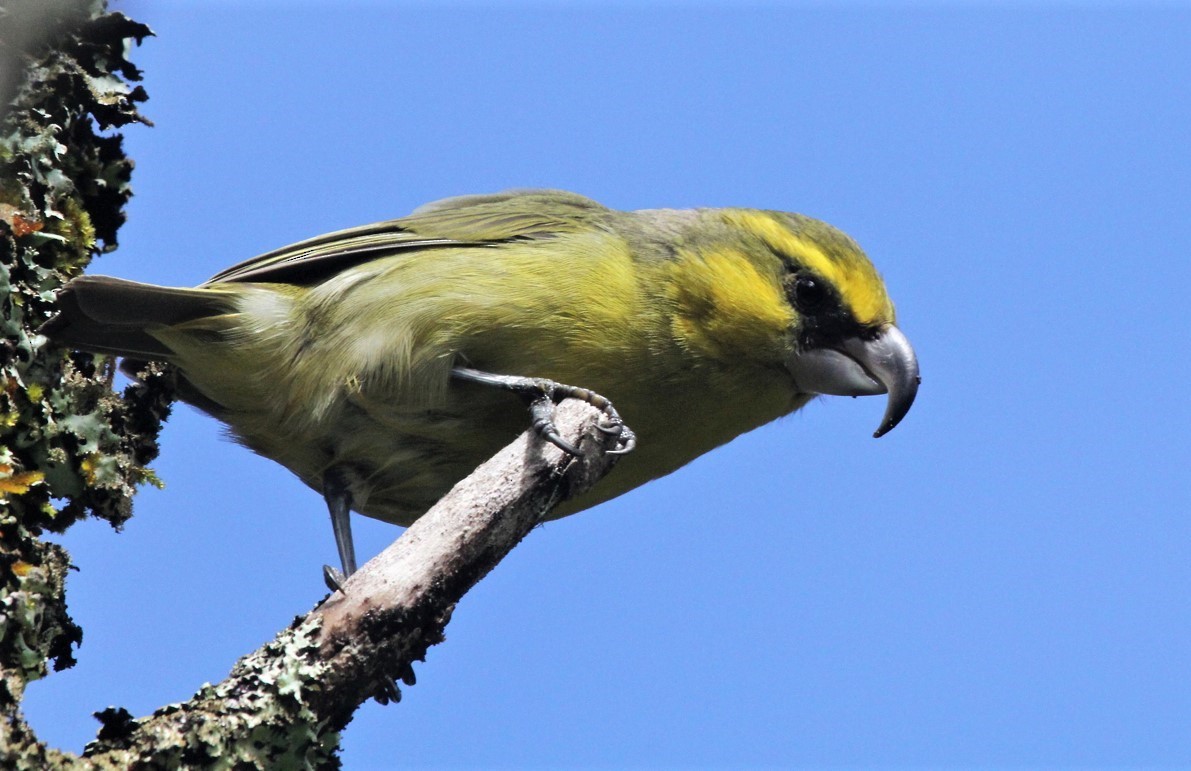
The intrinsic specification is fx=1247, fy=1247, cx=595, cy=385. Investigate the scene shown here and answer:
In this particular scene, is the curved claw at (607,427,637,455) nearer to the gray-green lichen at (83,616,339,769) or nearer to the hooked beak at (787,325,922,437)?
the hooked beak at (787,325,922,437)

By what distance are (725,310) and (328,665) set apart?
245cm

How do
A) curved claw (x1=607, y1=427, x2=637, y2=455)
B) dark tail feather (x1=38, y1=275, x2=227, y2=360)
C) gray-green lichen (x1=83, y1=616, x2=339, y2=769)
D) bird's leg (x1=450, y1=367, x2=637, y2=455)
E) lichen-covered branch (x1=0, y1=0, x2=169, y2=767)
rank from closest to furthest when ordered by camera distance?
gray-green lichen (x1=83, y1=616, x2=339, y2=769)
lichen-covered branch (x1=0, y1=0, x2=169, y2=767)
bird's leg (x1=450, y1=367, x2=637, y2=455)
curved claw (x1=607, y1=427, x2=637, y2=455)
dark tail feather (x1=38, y1=275, x2=227, y2=360)

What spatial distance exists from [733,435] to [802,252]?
853 mm

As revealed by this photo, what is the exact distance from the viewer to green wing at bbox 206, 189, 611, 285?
5.20 m

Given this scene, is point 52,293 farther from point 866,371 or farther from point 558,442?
point 866,371

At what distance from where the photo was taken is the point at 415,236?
532 cm

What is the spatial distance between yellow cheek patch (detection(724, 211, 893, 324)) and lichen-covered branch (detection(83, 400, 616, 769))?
241cm

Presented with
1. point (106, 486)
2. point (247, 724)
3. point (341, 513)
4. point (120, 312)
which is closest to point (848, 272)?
point (341, 513)

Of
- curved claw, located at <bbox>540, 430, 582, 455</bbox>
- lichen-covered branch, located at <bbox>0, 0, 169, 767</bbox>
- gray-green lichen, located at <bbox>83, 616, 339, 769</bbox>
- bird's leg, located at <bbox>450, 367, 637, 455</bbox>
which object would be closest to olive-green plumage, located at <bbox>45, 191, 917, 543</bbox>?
bird's leg, located at <bbox>450, 367, 637, 455</bbox>

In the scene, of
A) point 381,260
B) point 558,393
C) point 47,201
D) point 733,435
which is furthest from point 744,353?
point 47,201

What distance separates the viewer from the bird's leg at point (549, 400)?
12.8 ft

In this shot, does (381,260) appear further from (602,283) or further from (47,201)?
(47,201)

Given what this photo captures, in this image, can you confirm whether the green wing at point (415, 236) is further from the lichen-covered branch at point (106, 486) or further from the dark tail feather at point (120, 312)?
the lichen-covered branch at point (106, 486)

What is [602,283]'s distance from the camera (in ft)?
16.4
